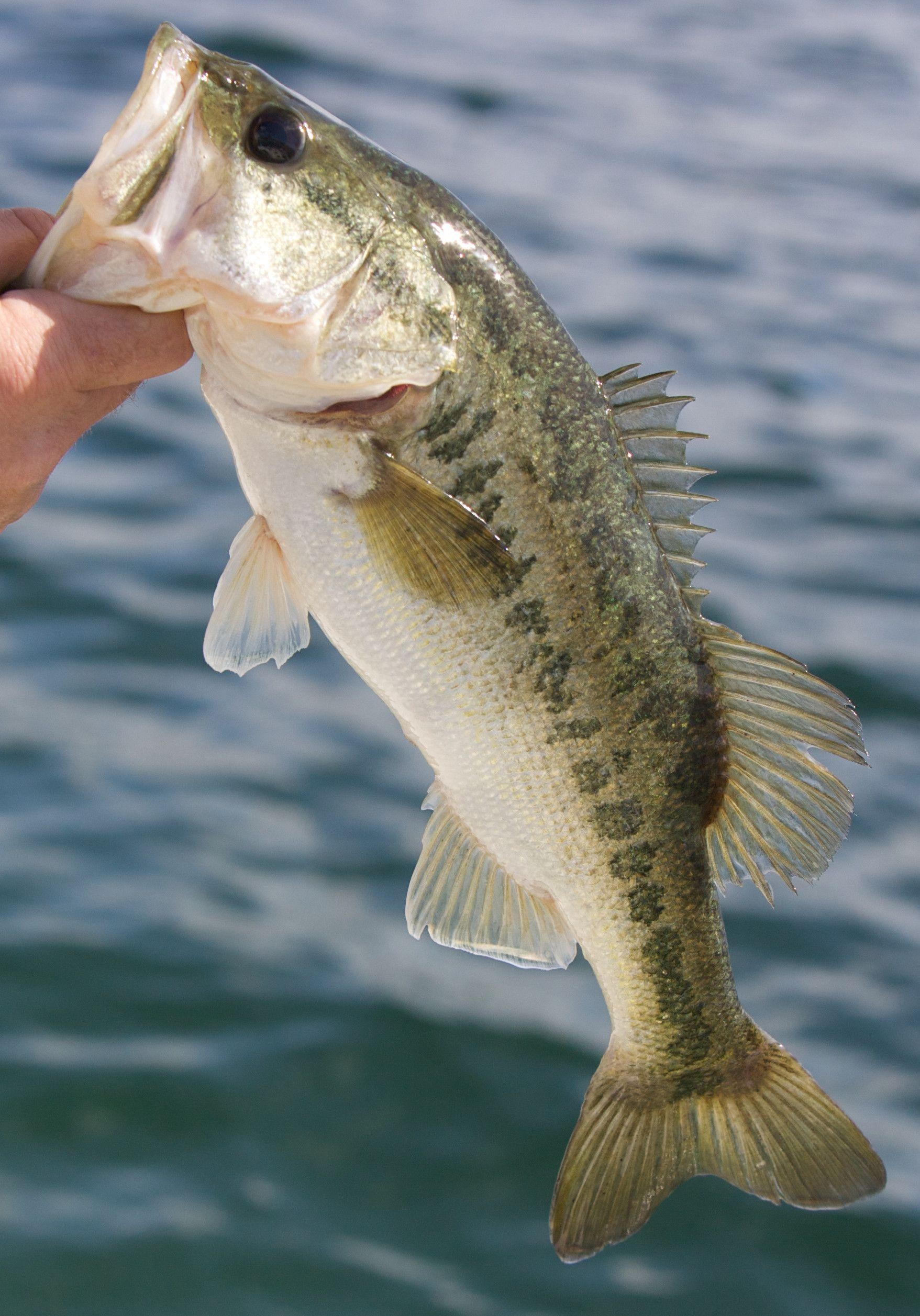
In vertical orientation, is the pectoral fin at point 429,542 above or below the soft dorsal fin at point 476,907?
above

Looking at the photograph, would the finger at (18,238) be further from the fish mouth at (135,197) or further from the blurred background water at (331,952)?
the blurred background water at (331,952)

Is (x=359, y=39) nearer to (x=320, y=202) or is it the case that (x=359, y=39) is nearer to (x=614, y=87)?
(x=614, y=87)

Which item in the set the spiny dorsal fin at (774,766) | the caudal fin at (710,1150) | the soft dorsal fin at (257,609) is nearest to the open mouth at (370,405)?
the soft dorsal fin at (257,609)

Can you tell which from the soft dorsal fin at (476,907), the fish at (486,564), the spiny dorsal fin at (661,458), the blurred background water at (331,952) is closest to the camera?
the fish at (486,564)

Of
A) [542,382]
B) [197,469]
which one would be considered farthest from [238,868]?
[542,382]

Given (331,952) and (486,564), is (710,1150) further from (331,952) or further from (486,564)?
(331,952)

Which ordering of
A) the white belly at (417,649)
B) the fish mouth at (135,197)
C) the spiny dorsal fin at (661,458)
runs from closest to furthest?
the fish mouth at (135,197), the white belly at (417,649), the spiny dorsal fin at (661,458)

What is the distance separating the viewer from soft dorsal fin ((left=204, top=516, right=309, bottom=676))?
8.60ft

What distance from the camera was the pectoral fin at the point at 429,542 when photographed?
7.89 feet

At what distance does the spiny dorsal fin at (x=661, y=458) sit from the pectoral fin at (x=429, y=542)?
305 mm

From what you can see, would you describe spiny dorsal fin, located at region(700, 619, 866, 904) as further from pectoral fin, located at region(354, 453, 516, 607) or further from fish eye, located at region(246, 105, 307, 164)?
fish eye, located at region(246, 105, 307, 164)

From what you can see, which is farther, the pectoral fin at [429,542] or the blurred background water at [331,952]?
the blurred background water at [331,952]

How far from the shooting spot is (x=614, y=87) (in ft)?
60.5

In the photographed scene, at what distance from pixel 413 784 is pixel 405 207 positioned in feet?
15.3
